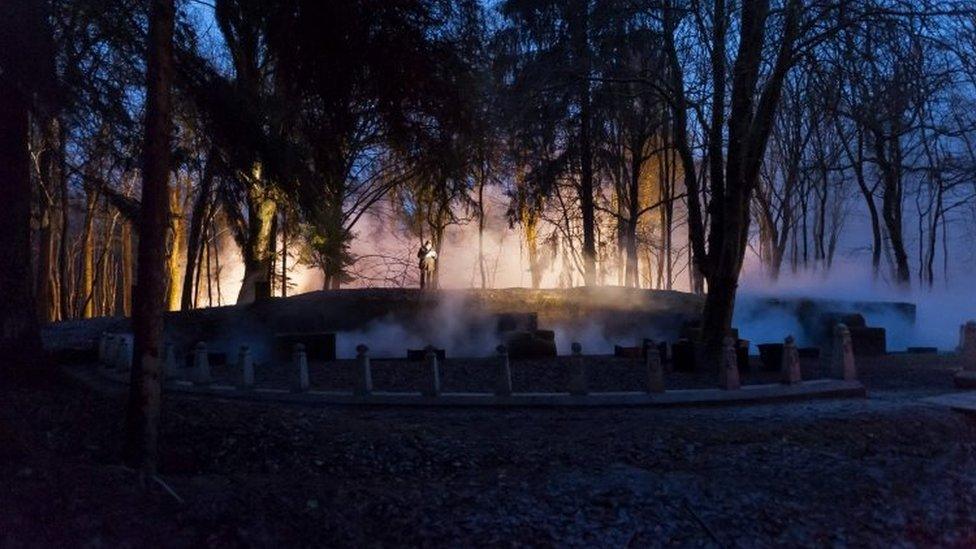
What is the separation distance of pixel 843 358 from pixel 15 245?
39.2 feet

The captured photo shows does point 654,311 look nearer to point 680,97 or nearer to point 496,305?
point 496,305

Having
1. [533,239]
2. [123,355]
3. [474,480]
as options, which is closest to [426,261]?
[533,239]

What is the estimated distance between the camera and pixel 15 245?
1012cm

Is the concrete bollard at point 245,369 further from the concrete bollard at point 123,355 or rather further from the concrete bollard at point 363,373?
the concrete bollard at point 123,355

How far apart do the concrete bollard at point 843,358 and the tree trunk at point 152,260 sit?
1094 cm

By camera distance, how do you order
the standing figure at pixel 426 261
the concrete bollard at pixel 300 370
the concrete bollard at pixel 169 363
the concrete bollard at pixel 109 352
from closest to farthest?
the concrete bollard at pixel 300 370
the concrete bollard at pixel 169 363
the concrete bollard at pixel 109 352
the standing figure at pixel 426 261

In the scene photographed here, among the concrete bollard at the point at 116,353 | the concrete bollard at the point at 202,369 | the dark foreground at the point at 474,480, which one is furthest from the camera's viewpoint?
the concrete bollard at the point at 116,353

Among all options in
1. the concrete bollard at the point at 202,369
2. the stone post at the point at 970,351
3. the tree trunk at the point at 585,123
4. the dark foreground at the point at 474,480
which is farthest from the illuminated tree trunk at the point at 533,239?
the dark foreground at the point at 474,480

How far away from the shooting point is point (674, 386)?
46.4ft

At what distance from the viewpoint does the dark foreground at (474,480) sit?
624 centimetres

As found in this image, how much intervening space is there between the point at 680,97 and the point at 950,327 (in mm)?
19136

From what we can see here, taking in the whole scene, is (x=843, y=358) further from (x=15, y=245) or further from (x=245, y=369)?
(x=15, y=245)

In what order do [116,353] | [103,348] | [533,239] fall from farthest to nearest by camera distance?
[533,239] < [103,348] < [116,353]

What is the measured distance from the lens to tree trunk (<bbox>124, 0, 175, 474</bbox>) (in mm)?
7113
